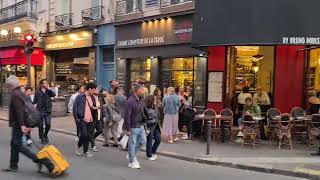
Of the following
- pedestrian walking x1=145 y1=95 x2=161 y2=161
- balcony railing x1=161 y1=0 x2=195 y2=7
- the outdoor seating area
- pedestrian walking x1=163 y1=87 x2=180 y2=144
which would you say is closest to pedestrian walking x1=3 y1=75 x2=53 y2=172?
pedestrian walking x1=145 y1=95 x2=161 y2=161

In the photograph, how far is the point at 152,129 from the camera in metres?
11.3

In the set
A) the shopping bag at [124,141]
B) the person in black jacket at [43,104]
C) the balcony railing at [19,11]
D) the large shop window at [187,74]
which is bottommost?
the shopping bag at [124,141]

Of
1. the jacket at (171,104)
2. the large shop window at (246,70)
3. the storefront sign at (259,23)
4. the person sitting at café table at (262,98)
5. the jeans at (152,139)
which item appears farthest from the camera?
the large shop window at (246,70)

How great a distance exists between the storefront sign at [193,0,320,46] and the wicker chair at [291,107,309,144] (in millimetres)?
2218

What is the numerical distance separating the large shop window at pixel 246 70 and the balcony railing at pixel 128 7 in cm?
517

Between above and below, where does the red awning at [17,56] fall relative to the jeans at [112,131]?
above

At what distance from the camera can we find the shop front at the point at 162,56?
17.0 metres

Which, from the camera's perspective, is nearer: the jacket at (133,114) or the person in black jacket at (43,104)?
the jacket at (133,114)

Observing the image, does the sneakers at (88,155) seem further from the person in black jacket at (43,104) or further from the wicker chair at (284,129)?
the wicker chair at (284,129)

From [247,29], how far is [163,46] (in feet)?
18.3

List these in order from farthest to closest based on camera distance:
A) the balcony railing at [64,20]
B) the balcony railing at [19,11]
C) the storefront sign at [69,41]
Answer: the balcony railing at [19,11]
the balcony railing at [64,20]
the storefront sign at [69,41]

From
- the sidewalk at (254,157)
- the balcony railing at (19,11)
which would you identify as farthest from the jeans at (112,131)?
the balcony railing at (19,11)

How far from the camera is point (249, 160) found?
1131 centimetres

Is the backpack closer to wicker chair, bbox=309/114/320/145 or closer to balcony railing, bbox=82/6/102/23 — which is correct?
wicker chair, bbox=309/114/320/145
